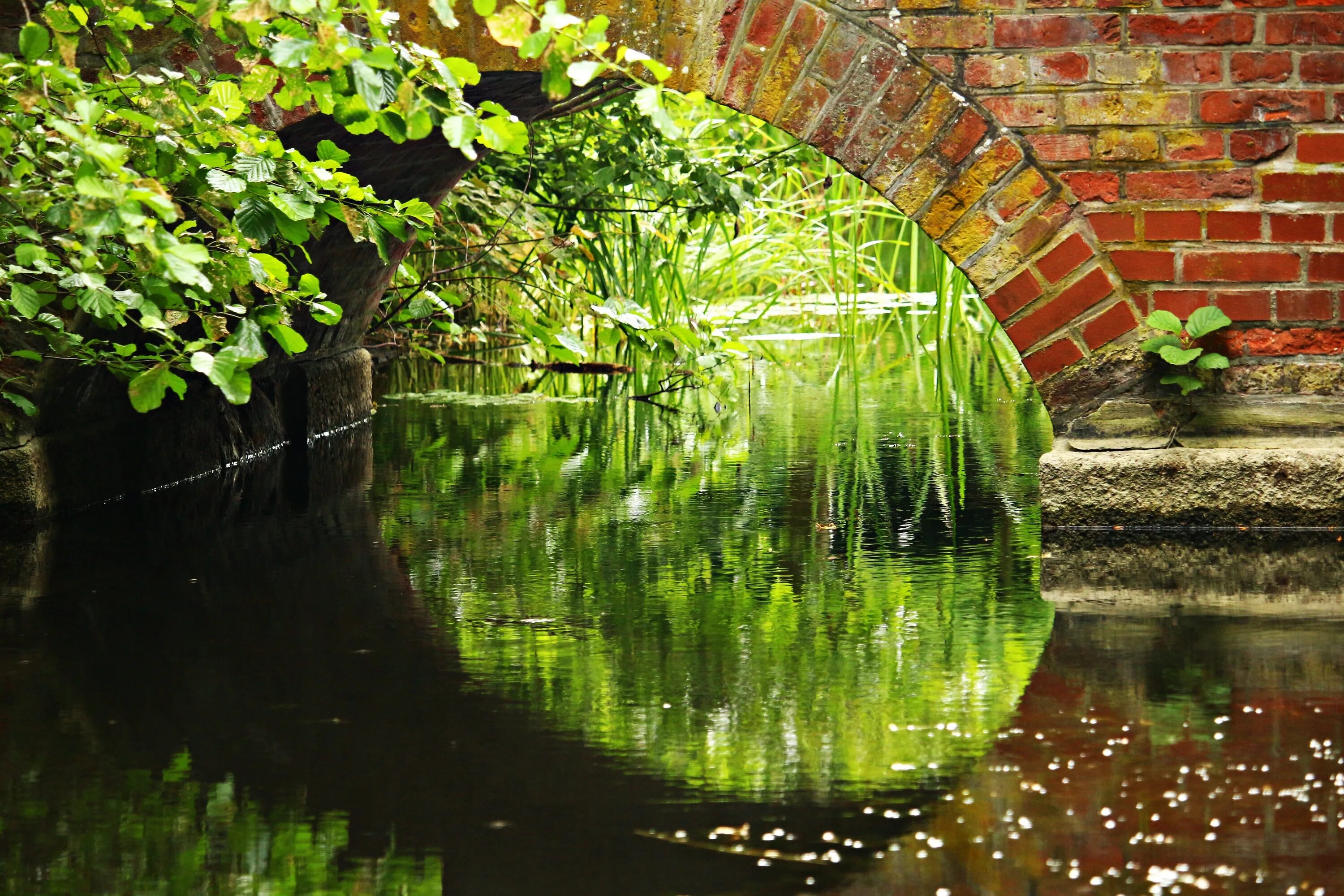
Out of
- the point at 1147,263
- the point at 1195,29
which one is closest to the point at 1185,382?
the point at 1147,263

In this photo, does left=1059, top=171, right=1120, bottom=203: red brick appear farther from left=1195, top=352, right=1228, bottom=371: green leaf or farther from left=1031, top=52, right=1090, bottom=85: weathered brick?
left=1195, top=352, right=1228, bottom=371: green leaf

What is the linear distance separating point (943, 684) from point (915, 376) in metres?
5.89

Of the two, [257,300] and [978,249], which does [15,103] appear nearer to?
[257,300]

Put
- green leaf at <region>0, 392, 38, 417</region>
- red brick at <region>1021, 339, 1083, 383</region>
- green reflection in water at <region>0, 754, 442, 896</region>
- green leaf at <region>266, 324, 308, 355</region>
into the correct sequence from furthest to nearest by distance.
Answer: green leaf at <region>0, 392, 38, 417</region> < red brick at <region>1021, 339, 1083, 383</region> < green leaf at <region>266, 324, 308, 355</region> < green reflection in water at <region>0, 754, 442, 896</region>

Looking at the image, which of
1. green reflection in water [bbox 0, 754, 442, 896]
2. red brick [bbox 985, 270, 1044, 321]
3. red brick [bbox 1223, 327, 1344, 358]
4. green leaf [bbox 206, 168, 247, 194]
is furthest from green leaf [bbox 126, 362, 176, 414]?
red brick [bbox 1223, 327, 1344, 358]

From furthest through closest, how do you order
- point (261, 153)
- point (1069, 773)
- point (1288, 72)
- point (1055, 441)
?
1. point (1055, 441)
2. point (1288, 72)
3. point (261, 153)
4. point (1069, 773)

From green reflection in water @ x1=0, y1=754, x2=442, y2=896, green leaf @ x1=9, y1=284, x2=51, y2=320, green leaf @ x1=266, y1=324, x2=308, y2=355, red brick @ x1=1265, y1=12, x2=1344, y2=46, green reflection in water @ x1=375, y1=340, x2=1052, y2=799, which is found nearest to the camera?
green reflection in water @ x1=0, y1=754, x2=442, y2=896

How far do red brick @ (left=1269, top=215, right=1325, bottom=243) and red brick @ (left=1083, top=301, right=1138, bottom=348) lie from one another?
1.43 feet

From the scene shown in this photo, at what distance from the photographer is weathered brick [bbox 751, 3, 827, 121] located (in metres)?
4.76

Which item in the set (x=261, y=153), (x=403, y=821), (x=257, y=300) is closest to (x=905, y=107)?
(x=261, y=153)

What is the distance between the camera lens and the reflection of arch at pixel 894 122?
476cm

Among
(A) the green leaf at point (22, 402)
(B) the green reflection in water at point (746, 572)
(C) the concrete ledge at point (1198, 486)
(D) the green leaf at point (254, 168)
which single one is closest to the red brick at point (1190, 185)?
(C) the concrete ledge at point (1198, 486)

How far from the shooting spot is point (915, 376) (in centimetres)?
931

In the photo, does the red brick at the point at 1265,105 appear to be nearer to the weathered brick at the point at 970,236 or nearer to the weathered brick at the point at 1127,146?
the weathered brick at the point at 1127,146
